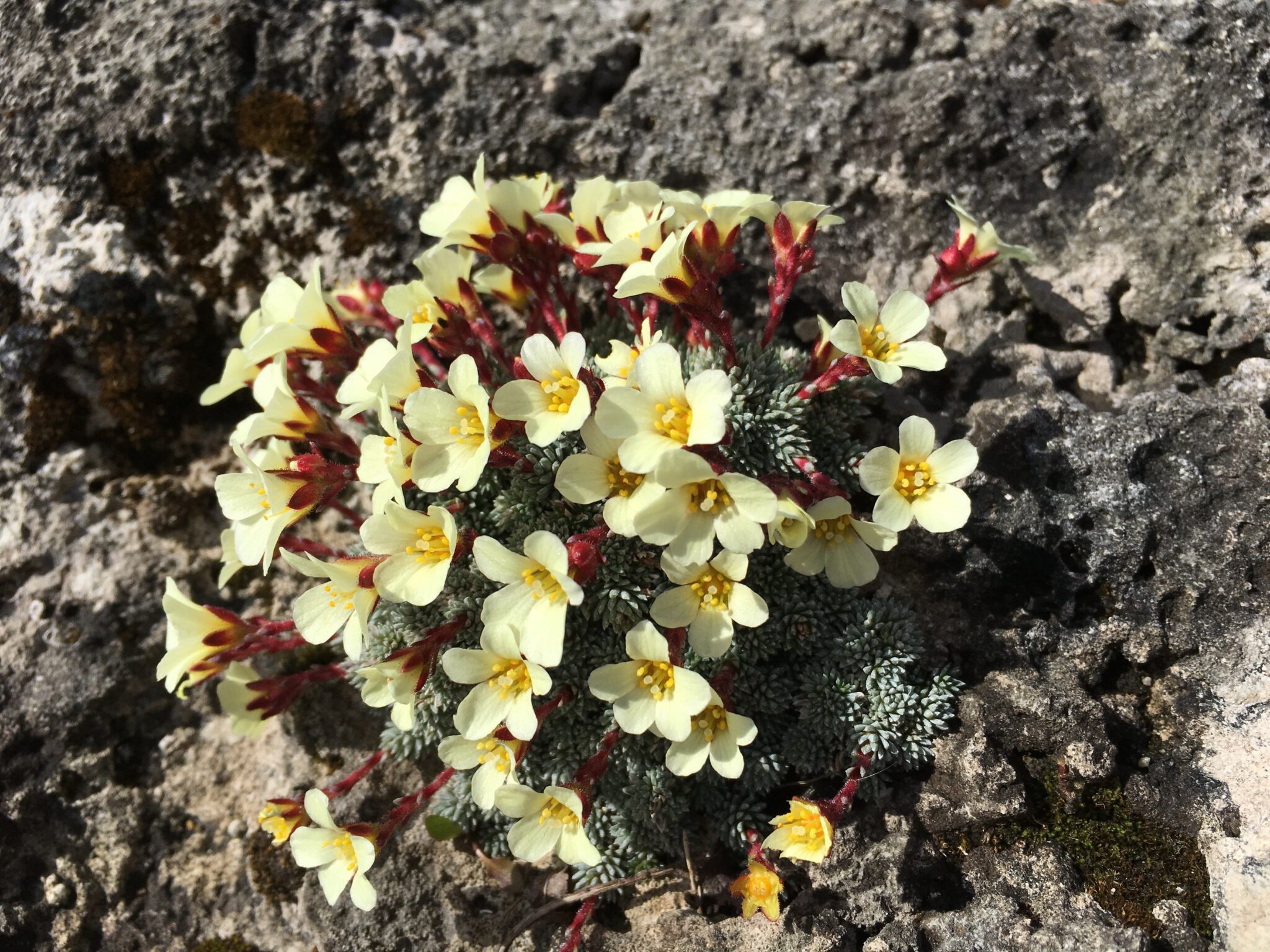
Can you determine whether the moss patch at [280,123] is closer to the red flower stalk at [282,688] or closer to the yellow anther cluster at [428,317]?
the yellow anther cluster at [428,317]

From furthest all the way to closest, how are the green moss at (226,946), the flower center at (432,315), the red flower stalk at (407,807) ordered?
the green moss at (226,946), the flower center at (432,315), the red flower stalk at (407,807)

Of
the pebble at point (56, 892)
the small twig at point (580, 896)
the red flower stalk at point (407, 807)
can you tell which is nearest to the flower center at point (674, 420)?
the red flower stalk at point (407, 807)

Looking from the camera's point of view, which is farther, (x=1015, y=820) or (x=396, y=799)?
(x=396, y=799)

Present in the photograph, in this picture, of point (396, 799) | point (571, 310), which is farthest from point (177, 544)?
point (571, 310)

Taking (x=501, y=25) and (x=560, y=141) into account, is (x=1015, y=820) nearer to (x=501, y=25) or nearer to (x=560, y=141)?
(x=560, y=141)

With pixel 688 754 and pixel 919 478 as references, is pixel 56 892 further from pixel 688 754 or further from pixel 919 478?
pixel 919 478

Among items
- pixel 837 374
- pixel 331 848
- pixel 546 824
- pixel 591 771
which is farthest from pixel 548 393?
pixel 331 848
